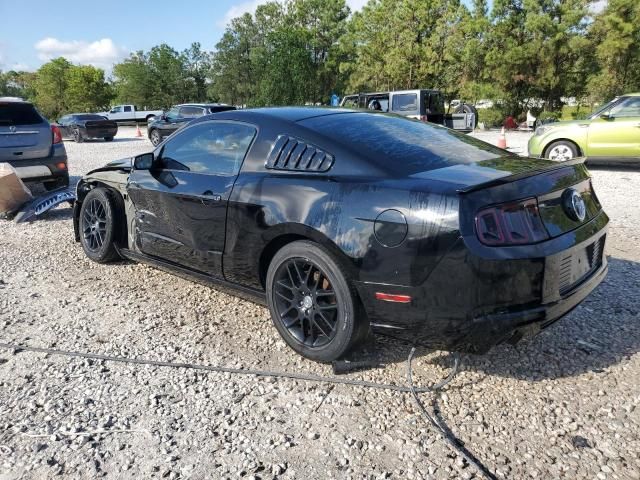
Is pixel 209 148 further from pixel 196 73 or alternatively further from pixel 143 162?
pixel 196 73

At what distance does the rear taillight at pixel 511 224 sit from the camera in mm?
2387

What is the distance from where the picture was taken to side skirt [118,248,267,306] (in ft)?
11.0

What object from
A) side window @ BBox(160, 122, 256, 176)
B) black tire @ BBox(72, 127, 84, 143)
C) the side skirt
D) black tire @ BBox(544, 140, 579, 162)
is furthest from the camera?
black tire @ BBox(72, 127, 84, 143)

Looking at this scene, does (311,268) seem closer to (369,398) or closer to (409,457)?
(369,398)

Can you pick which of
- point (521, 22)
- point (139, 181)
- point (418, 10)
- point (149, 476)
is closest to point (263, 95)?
point (418, 10)

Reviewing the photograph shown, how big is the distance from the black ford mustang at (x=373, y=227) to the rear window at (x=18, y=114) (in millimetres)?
5125

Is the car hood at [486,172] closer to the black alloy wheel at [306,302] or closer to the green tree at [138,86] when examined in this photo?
the black alloy wheel at [306,302]

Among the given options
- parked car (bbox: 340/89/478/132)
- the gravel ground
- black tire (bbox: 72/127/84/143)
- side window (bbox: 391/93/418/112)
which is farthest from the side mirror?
black tire (bbox: 72/127/84/143)

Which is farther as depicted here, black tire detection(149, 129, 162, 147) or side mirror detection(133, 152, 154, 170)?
black tire detection(149, 129, 162, 147)

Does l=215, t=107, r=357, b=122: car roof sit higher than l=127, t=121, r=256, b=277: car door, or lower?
higher

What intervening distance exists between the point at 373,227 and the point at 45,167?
7.09 metres

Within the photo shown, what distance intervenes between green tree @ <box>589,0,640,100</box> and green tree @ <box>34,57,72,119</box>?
49.9 metres

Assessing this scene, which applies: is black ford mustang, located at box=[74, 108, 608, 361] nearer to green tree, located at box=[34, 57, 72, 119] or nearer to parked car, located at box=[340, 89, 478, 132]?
parked car, located at box=[340, 89, 478, 132]

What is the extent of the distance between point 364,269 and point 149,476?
53.6 inches
